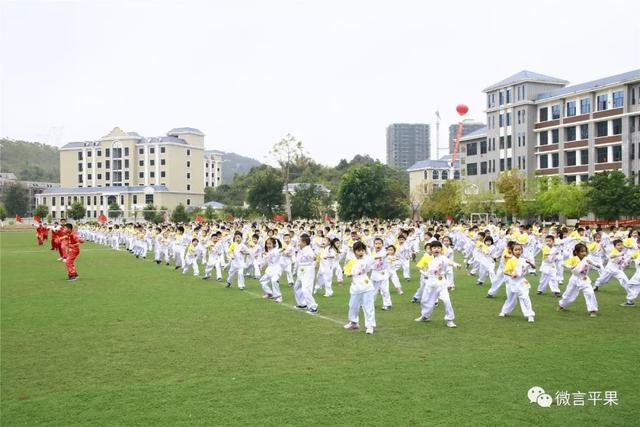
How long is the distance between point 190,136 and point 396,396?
96244mm

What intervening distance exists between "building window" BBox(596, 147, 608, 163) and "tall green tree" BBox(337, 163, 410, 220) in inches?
752

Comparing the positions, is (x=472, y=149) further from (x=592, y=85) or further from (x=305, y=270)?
(x=305, y=270)

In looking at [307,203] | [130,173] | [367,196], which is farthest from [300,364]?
[130,173]

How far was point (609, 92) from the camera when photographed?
4725 centimetres

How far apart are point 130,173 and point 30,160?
283 feet

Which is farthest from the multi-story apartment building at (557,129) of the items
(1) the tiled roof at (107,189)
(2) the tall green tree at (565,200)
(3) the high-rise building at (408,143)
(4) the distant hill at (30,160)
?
(4) the distant hill at (30,160)

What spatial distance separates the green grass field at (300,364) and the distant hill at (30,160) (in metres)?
146

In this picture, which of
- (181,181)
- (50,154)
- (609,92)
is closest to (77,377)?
(609,92)

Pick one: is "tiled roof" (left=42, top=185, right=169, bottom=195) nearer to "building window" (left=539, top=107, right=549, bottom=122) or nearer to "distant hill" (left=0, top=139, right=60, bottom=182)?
"distant hill" (left=0, top=139, right=60, bottom=182)

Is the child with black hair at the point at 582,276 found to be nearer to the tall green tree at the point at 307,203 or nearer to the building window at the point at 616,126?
the building window at the point at 616,126

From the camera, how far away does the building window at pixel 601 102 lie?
157ft

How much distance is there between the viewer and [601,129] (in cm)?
4834

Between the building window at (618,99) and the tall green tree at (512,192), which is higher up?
the building window at (618,99)

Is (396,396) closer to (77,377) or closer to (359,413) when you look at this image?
(359,413)
